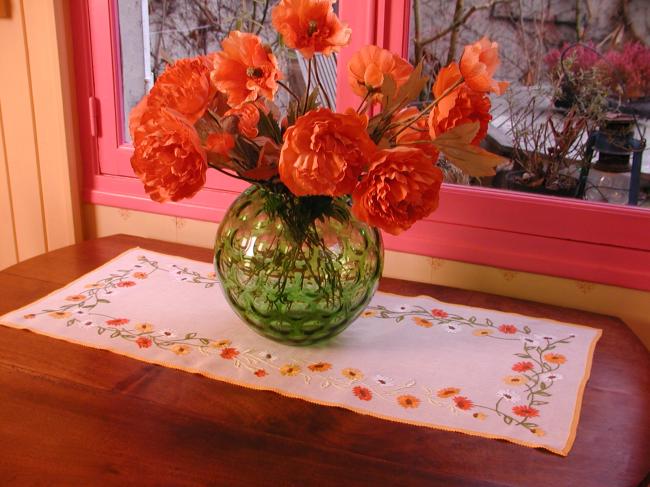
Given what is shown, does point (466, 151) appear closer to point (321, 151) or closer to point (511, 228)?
point (321, 151)

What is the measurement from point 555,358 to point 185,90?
70cm

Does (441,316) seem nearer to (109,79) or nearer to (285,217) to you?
(285,217)

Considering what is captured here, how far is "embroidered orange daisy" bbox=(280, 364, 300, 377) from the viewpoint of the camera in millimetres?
1089

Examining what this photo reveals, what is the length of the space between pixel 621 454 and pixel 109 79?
4.45 feet

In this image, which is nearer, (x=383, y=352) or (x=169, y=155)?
(x=169, y=155)

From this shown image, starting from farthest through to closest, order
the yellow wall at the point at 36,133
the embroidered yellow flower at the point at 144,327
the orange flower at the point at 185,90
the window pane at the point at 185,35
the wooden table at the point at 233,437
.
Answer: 1. the yellow wall at the point at 36,133
2. the window pane at the point at 185,35
3. the embroidered yellow flower at the point at 144,327
4. the orange flower at the point at 185,90
5. the wooden table at the point at 233,437

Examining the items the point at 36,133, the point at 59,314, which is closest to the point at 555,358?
the point at 59,314

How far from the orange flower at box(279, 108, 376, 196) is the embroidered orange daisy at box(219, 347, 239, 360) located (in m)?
0.35

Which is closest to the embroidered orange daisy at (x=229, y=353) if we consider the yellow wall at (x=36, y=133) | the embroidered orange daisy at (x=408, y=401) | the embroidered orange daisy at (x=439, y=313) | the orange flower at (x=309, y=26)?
the embroidered orange daisy at (x=408, y=401)

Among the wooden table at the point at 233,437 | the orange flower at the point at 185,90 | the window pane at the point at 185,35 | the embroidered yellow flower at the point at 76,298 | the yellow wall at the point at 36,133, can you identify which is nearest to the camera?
the wooden table at the point at 233,437

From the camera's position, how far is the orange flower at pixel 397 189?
909 mm

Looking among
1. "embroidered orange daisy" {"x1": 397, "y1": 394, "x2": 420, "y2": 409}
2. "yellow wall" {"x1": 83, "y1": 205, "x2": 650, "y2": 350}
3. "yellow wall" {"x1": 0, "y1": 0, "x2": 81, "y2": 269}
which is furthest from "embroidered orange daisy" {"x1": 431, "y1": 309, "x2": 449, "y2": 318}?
"yellow wall" {"x1": 0, "y1": 0, "x2": 81, "y2": 269}

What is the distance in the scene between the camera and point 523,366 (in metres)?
1.13

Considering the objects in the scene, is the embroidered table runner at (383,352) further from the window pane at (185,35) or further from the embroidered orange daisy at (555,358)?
the window pane at (185,35)
